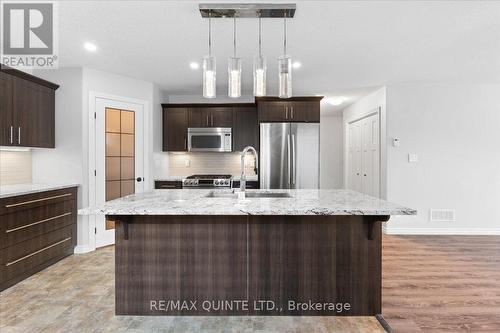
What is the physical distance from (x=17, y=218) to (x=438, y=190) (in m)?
5.63

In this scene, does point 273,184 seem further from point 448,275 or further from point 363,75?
point 448,275

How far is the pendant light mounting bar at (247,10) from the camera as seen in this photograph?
101 inches

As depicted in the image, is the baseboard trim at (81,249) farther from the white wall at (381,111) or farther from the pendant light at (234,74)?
the white wall at (381,111)

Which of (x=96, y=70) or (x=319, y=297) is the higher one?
(x=96, y=70)

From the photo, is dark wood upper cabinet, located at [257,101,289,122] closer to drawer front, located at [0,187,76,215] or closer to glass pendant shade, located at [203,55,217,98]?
drawer front, located at [0,187,76,215]

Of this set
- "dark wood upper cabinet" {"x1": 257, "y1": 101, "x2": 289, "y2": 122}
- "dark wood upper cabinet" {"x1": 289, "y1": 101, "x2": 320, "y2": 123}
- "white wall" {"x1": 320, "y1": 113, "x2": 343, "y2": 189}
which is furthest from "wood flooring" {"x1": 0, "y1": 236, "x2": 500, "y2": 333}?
"white wall" {"x1": 320, "y1": 113, "x2": 343, "y2": 189}

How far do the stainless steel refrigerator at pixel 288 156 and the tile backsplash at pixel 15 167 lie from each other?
128 inches

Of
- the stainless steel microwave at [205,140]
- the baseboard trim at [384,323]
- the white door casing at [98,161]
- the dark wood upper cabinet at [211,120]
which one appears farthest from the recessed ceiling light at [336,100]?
the baseboard trim at [384,323]

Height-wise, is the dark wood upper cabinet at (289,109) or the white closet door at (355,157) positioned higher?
the dark wood upper cabinet at (289,109)

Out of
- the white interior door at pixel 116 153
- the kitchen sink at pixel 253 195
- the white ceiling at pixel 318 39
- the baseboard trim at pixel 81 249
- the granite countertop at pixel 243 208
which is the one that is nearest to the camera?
the granite countertop at pixel 243 208

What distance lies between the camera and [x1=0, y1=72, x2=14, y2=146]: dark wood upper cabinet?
3.33 m

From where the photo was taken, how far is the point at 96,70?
440 cm

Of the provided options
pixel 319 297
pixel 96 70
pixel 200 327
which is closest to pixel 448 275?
pixel 319 297

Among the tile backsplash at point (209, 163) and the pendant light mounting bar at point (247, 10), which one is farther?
the tile backsplash at point (209, 163)
